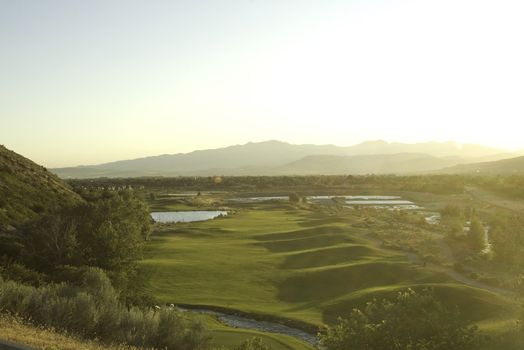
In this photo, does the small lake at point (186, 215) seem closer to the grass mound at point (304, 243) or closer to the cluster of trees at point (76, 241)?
the grass mound at point (304, 243)

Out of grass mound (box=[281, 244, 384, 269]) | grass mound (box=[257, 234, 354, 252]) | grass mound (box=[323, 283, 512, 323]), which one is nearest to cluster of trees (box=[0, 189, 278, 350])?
grass mound (box=[323, 283, 512, 323])

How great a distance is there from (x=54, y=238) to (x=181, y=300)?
14512mm

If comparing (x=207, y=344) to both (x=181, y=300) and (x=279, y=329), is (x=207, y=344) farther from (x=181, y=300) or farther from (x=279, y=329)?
(x=181, y=300)

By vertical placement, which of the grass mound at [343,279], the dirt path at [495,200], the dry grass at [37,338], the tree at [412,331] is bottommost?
the grass mound at [343,279]

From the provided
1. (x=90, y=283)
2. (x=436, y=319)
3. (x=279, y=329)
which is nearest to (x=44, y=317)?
(x=90, y=283)

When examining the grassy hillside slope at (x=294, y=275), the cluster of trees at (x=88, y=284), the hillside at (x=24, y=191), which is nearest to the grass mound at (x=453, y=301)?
the grassy hillside slope at (x=294, y=275)

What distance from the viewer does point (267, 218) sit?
379ft

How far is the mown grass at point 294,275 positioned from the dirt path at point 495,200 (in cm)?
4817

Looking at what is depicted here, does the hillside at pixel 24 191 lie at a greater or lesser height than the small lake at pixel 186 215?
greater

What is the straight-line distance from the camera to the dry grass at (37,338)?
57.9 ft

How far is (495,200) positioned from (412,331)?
132344mm

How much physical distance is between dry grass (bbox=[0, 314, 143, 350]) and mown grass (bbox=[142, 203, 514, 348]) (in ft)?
93.4

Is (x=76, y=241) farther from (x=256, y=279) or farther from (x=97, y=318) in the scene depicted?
(x=256, y=279)

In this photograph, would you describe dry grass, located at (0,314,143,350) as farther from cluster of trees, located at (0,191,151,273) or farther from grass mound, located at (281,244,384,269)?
grass mound, located at (281,244,384,269)
